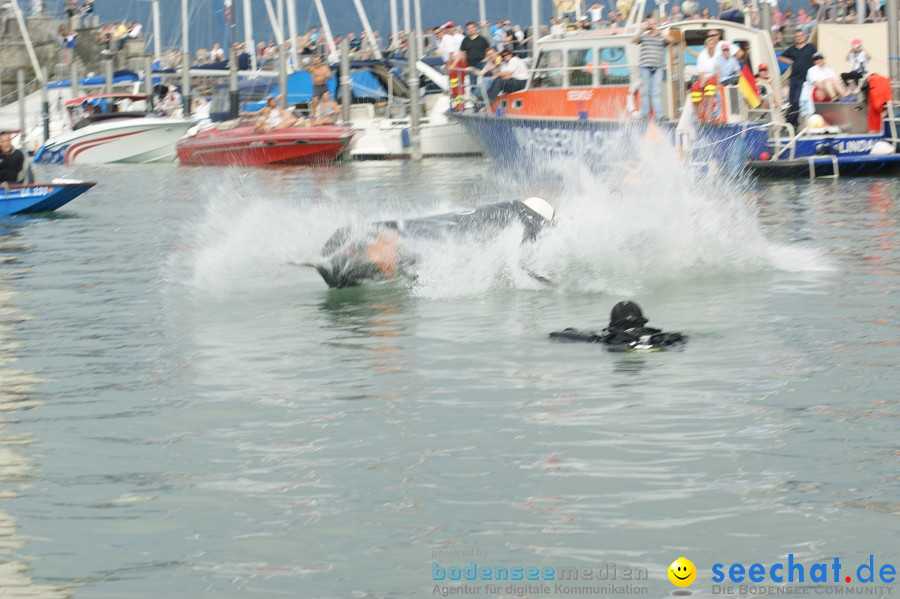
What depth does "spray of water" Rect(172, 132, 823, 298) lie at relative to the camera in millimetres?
16078

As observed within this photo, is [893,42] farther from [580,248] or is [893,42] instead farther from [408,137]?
[580,248]

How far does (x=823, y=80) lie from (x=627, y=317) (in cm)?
1839

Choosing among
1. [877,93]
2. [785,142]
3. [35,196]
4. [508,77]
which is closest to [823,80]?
[877,93]

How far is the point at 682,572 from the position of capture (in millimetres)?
7332

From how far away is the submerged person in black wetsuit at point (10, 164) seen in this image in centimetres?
2673

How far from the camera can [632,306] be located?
12789 mm

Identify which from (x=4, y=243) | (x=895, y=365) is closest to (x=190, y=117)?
(x=4, y=243)

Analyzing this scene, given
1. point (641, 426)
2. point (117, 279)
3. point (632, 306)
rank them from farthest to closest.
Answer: point (117, 279), point (632, 306), point (641, 426)

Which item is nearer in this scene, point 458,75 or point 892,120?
point 892,120

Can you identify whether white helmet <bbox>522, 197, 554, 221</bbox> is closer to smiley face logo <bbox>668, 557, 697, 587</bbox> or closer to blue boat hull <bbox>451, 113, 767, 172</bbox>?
smiley face logo <bbox>668, 557, 697, 587</bbox>

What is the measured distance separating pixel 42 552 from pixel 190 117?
139ft

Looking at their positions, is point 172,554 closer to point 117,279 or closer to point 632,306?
point 632,306

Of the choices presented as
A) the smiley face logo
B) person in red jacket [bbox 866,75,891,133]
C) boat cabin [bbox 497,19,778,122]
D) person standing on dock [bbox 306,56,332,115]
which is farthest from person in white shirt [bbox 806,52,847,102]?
the smiley face logo

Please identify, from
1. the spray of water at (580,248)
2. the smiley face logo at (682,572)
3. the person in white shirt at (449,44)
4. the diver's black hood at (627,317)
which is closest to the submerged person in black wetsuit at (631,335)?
the diver's black hood at (627,317)
